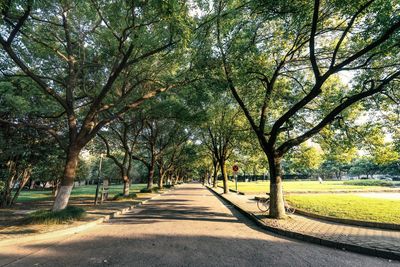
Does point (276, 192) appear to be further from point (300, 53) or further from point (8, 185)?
point (8, 185)

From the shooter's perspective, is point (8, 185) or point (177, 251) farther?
point (8, 185)

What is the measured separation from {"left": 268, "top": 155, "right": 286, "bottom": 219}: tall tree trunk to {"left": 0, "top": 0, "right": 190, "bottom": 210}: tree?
627 centimetres

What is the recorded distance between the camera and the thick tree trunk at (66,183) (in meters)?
10.4

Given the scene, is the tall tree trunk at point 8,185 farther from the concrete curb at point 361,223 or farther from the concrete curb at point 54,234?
the concrete curb at point 361,223

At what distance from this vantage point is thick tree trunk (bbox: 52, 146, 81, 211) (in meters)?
10.4

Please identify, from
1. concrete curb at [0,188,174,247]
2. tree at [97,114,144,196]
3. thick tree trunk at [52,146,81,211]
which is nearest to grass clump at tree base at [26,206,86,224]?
thick tree trunk at [52,146,81,211]

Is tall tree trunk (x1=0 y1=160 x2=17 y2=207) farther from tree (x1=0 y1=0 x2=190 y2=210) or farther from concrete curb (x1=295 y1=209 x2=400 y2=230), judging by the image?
concrete curb (x1=295 y1=209 x2=400 y2=230)

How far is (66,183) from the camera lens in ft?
34.6

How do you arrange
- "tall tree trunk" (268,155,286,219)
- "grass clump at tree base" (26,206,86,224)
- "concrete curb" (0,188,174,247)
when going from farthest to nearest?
"tall tree trunk" (268,155,286,219)
"grass clump at tree base" (26,206,86,224)
"concrete curb" (0,188,174,247)

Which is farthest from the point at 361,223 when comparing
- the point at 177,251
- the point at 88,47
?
the point at 88,47

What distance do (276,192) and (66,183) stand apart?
9103mm

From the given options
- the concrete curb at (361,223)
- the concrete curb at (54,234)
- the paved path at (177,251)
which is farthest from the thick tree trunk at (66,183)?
the concrete curb at (361,223)

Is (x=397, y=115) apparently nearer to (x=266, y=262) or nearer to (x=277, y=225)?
(x=277, y=225)

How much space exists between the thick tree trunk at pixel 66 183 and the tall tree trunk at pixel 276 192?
8.77 metres
